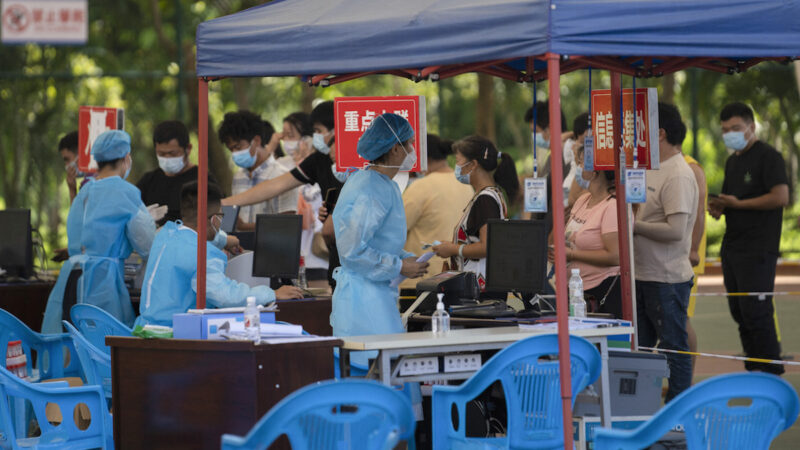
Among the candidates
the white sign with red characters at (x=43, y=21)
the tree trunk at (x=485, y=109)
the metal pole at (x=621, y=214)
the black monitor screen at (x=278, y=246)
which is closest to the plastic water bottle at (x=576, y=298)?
the metal pole at (x=621, y=214)

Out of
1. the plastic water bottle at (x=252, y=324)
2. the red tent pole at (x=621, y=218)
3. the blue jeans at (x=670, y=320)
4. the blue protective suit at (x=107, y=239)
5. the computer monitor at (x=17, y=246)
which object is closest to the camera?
the plastic water bottle at (x=252, y=324)

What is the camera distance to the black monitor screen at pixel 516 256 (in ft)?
19.2

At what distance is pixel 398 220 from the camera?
5.66m

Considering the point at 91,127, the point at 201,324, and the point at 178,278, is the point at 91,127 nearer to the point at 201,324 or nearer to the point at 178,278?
the point at 178,278

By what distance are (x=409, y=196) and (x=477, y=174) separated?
1072 millimetres

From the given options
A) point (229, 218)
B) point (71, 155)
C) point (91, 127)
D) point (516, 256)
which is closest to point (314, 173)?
point (229, 218)

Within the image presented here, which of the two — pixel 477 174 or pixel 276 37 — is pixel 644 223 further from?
pixel 276 37

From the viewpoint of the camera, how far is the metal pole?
636cm

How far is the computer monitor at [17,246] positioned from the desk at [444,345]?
427 cm

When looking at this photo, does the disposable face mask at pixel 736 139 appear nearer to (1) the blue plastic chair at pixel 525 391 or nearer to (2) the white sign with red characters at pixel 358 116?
(2) the white sign with red characters at pixel 358 116

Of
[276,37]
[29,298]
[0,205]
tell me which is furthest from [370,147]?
[0,205]

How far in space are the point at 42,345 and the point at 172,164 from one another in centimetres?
200

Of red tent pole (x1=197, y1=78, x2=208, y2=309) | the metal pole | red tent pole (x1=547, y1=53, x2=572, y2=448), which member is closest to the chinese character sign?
the metal pole

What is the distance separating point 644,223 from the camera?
6934 millimetres
